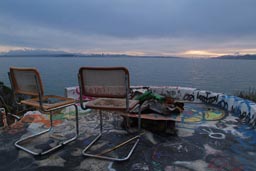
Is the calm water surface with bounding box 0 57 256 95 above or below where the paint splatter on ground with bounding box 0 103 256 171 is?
below

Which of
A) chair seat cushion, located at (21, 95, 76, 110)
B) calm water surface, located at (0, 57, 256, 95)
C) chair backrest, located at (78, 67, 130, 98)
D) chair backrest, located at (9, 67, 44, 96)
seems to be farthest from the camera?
calm water surface, located at (0, 57, 256, 95)

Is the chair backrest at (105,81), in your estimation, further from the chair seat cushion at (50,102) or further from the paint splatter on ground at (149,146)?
the paint splatter on ground at (149,146)

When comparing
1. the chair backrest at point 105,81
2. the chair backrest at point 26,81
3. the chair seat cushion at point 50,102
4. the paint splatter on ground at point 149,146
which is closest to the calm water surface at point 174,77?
the paint splatter on ground at point 149,146

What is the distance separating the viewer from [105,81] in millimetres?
1877

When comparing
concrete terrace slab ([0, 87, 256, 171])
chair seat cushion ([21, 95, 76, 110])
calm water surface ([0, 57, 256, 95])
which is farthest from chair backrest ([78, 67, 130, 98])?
calm water surface ([0, 57, 256, 95])

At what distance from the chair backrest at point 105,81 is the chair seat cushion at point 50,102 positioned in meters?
0.43

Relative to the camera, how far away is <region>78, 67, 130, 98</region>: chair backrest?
1.81 m

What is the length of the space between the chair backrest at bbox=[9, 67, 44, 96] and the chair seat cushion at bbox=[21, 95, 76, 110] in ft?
0.54

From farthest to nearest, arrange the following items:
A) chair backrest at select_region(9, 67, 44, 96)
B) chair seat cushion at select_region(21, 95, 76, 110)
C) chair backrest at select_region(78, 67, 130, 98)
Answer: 1. chair seat cushion at select_region(21, 95, 76, 110)
2. chair backrest at select_region(9, 67, 44, 96)
3. chair backrest at select_region(78, 67, 130, 98)

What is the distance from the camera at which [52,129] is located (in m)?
2.87

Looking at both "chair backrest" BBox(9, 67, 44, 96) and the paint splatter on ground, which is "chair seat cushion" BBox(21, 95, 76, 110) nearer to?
"chair backrest" BBox(9, 67, 44, 96)

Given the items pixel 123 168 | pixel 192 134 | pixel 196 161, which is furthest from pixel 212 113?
pixel 123 168

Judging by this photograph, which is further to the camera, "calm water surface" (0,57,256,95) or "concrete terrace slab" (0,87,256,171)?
"calm water surface" (0,57,256,95)

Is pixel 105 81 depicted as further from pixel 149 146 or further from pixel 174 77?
pixel 174 77
